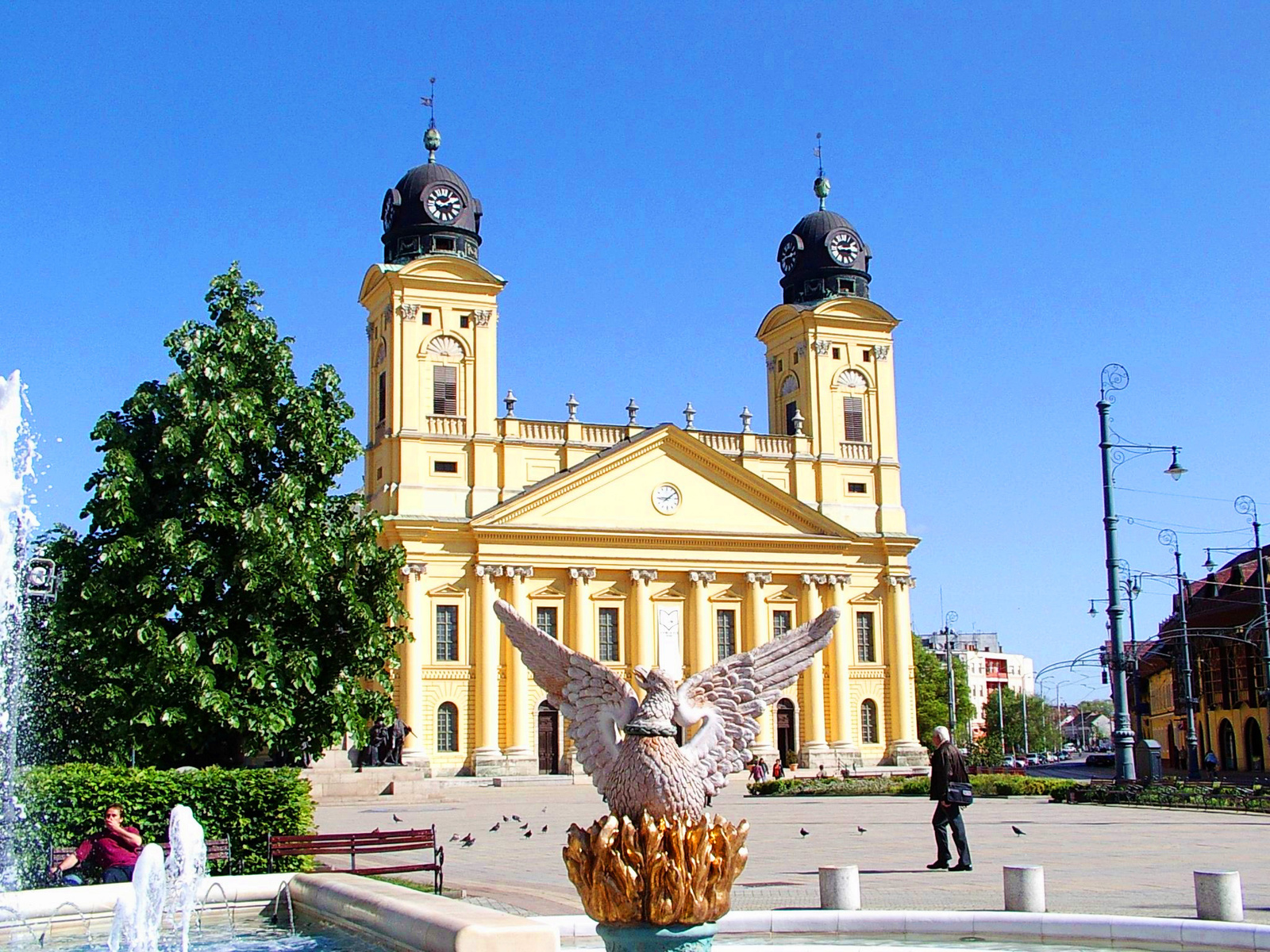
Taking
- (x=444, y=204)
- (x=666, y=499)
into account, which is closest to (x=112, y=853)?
(x=666, y=499)

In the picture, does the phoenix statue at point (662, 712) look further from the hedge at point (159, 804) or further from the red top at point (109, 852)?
the hedge at point (159, 804)

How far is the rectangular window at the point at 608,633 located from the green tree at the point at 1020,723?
4942 centimetres

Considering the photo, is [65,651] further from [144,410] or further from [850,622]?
[850,622]

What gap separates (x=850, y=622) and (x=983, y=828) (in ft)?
117

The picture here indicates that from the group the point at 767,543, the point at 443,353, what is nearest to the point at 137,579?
the point at 443,353

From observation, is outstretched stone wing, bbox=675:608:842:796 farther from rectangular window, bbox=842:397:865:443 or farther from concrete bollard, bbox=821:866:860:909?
rectangular window, bbox=842:397:865:443

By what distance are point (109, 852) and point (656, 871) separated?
818cm

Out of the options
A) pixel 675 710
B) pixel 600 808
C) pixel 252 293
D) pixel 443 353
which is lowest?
pixel 600 808

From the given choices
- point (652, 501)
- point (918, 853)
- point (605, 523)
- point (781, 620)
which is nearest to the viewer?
point (918, 853)

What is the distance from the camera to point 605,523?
5675 cm

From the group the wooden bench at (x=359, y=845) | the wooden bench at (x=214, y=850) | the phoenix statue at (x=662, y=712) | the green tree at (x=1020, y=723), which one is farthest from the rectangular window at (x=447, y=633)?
the green tree at (x=1020, y=723)

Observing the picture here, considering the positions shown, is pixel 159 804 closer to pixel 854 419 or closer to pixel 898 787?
pixel 898 787

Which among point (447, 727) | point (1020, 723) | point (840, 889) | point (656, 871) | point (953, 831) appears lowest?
point (840, 889)

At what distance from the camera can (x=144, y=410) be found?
25.1 metres
